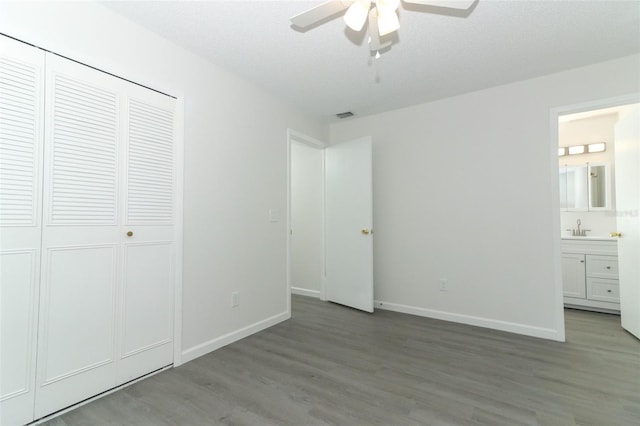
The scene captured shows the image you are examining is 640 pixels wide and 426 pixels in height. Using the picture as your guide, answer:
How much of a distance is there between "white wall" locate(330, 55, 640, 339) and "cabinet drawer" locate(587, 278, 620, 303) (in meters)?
1.35

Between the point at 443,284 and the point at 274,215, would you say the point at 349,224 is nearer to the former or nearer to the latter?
the point at 274,215

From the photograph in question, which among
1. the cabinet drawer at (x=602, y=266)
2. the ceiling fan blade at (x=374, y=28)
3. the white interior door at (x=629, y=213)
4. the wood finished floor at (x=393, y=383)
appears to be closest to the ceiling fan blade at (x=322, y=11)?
the ceiling fan blade at (x=374, y=28)

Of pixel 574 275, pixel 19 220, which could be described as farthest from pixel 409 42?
pixel 574 275

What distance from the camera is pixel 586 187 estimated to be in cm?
419

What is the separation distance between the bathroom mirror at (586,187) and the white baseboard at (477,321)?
236 centimetres

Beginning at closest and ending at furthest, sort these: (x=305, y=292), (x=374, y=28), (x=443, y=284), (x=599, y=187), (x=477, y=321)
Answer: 1. (x=374, y=28)
2. (x=477, y=321)
3. (x=443, y=284)
4. (x=599, y=187)
5. (x=305, y=292)

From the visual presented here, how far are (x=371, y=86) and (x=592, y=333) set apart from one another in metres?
3.34

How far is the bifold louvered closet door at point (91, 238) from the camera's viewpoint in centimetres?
165

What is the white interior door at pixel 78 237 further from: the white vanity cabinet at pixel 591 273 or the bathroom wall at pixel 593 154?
the bathroom wall at pixel 593 154

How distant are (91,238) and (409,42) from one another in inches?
104

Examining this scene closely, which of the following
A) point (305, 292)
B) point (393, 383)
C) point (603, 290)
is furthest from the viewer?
point (305, 292)

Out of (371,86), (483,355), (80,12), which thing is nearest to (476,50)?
(371,86)

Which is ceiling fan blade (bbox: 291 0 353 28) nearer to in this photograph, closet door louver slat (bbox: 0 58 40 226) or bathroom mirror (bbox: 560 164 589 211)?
closet door louver slat (bbox: 0 58 40 226)

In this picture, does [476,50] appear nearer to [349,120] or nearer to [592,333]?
[349,120]
